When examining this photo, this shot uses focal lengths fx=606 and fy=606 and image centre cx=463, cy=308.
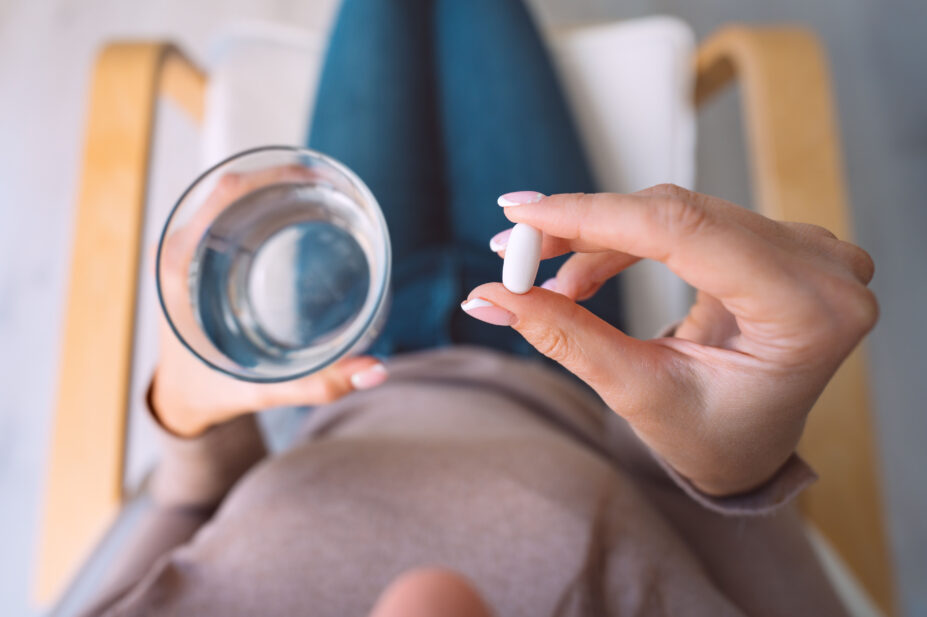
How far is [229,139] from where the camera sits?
56cm

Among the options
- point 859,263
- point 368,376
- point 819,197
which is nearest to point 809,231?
point 859,263

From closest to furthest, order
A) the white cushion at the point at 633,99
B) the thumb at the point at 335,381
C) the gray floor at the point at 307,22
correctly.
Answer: the thumb at the point at 335,381 < the white cushion at the point at 633,99 < the gray floor at the point at 307,22

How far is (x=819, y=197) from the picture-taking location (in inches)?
17.2

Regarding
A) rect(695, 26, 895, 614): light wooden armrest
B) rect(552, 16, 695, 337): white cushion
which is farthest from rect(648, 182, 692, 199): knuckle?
rect(552, 16, 695, 337): white cushion

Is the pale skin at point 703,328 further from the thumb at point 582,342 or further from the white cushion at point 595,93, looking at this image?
the white cushion at point 595,93

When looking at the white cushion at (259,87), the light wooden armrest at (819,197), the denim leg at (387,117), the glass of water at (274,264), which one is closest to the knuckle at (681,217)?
the glass of water at (274,264)

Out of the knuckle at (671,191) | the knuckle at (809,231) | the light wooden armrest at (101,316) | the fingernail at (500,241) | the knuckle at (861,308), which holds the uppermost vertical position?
the knuckle at (671,191)

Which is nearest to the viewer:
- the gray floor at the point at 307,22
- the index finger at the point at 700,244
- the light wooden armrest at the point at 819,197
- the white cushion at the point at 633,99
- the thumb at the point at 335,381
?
the index finger at the point at 700,244

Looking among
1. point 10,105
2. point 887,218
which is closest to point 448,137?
point 887,218

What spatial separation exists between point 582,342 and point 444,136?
404 mm

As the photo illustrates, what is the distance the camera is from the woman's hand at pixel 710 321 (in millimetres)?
156

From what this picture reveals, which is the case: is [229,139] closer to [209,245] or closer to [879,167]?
[209,245]

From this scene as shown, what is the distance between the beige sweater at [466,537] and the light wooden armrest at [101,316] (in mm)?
120

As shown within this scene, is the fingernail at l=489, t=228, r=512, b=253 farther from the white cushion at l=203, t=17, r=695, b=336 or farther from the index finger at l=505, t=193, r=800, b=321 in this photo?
the white cushion at l=203, t=17, r=695, b=336
